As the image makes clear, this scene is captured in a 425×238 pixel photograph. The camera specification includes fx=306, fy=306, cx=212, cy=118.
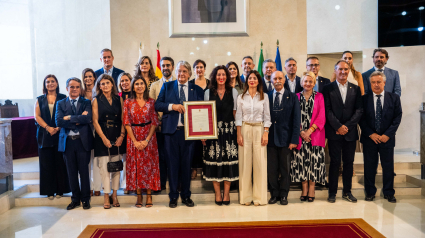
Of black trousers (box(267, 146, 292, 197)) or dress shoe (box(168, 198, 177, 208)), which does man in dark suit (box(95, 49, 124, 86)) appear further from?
black trousers (box(267, 146, 292, 197))

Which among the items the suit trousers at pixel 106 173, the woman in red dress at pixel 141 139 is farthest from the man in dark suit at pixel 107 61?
the suit trousers at pixel 106 173

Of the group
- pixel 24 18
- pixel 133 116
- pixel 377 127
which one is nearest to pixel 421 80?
pixel 377 127

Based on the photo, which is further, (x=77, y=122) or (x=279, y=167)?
(x=279, y=167)

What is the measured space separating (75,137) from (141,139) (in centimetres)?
82

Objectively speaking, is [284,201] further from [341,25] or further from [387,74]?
[341,25]

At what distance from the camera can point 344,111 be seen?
156 inches

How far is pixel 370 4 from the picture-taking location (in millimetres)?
6215

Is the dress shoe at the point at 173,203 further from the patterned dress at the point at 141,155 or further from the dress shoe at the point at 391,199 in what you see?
the dress shoe at the point at 391,199

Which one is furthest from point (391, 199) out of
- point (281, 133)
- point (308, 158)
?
point (281, 133)

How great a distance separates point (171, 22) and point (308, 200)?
14.1 feet

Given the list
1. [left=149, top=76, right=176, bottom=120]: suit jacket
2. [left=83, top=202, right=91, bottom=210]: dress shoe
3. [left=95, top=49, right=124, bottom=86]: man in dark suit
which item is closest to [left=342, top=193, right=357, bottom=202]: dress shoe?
[left=149, top=76, right=176, bottom=120]: suit jacket

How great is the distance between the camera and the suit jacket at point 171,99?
380 cm

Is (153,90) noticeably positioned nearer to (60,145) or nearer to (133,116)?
(133,116)

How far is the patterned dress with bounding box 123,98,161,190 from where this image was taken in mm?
3818
